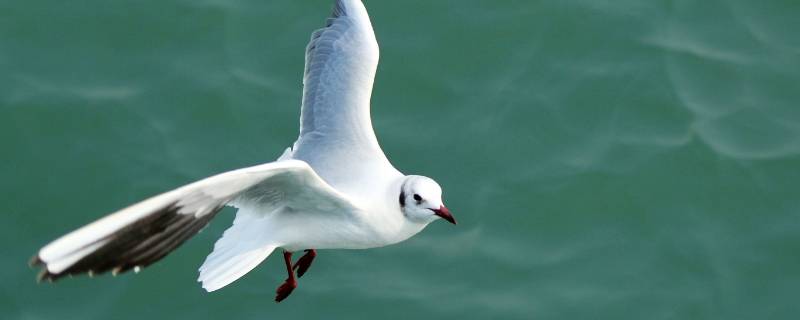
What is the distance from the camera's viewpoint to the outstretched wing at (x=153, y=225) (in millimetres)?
6203

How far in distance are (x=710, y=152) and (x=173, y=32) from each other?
12.1 ft

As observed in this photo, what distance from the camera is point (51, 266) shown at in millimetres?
6113

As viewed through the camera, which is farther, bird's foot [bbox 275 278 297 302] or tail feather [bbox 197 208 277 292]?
bird's foot [bbox 275 278 297 302]

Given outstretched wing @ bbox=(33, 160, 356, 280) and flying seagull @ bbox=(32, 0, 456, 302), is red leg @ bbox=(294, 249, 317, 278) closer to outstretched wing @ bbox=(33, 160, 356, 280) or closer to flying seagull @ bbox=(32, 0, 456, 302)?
flying seagull @ bbox=(32, 0, 456, 302)

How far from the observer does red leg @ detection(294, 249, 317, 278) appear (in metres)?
8.87

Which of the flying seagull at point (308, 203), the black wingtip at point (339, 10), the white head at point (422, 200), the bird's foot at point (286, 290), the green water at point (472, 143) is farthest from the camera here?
the green water at point (472, 143)

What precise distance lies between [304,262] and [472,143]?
1.94 metres

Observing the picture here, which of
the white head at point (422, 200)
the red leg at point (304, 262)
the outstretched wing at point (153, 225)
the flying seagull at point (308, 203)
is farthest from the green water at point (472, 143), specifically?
the outstretched wing at point (153, 225)

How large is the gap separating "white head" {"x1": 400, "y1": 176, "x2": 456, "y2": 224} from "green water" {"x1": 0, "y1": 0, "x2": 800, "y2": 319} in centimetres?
195

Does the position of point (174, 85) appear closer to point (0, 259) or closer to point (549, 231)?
point (0, 259)

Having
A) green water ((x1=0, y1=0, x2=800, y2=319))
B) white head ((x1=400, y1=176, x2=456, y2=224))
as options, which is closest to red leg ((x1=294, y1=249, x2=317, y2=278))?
green water ((x1=0, y1=0, x2=800, y2=319))

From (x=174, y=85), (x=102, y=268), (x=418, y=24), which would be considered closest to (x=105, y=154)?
(x=174, y=85)

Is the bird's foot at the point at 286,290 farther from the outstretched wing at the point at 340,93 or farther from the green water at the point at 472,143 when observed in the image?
the green water at the point at 472,143

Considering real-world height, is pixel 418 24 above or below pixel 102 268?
above
